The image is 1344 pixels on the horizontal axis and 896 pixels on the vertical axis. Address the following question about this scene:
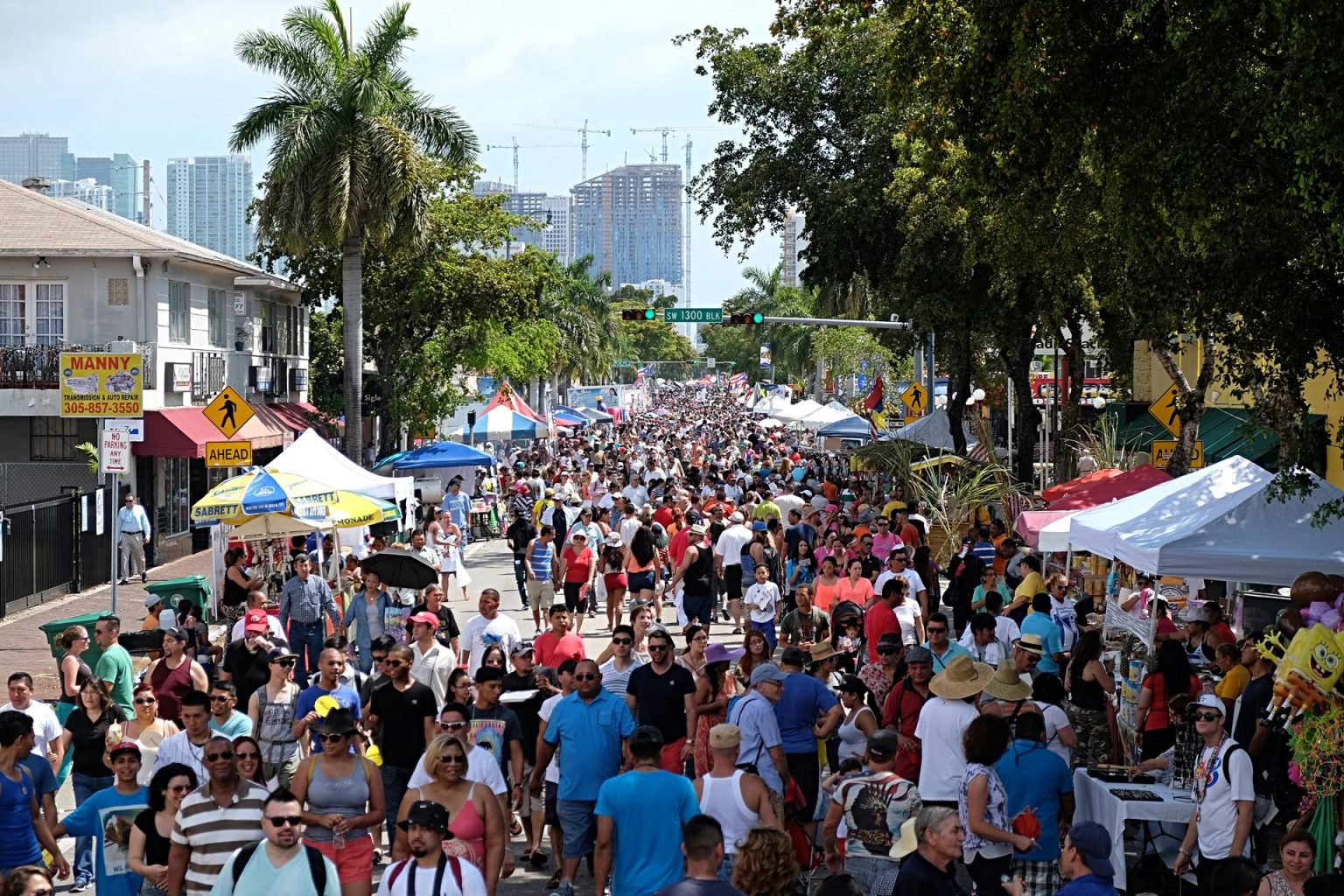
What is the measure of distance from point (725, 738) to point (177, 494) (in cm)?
2983

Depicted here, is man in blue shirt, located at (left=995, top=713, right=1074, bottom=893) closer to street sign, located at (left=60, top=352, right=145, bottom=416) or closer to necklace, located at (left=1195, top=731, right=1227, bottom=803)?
necklace, located at (left=1195, top=731, right=1227, bottom=803)

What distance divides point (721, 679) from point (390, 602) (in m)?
5.82

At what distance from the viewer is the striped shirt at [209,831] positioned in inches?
295

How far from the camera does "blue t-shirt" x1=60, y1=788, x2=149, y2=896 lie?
8227 mm

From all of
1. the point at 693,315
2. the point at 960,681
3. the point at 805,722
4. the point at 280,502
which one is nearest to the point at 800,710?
the point at 805,722

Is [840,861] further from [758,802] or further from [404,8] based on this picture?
[404,8]

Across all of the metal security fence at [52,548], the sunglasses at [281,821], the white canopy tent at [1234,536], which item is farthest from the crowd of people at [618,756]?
the metal security fence at [52,548]

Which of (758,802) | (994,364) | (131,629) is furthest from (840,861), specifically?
(994,364)

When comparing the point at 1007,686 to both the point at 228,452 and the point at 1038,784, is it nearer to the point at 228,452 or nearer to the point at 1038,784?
the point at 1038,784

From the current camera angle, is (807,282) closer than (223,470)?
Yes

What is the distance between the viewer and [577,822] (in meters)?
9.58

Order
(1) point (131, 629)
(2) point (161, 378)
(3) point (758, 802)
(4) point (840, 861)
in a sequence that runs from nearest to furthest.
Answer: (3) point (758, 802) < (4) point (840, 861) < (1) point (131, 629) < (2) point (161, 378)

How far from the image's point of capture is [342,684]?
35.3 ft

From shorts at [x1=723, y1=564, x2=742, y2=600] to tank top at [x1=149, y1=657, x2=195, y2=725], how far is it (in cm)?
1054
